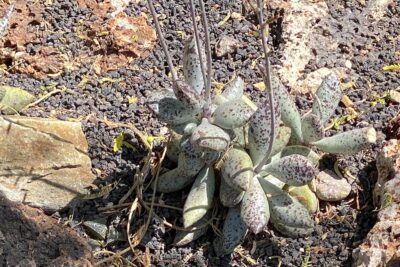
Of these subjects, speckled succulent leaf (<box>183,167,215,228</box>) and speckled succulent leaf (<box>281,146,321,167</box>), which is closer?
speckled succulent leaf (<box>183,167,215,228</box>)

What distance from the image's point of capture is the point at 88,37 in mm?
3273

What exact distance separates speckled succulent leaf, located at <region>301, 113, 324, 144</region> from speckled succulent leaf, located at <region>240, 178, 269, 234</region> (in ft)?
0.92

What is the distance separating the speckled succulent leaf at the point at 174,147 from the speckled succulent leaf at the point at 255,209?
319 mm

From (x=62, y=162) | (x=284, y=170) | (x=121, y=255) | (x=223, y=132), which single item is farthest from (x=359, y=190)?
(x=62, y=162)

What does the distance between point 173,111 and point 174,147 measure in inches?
11.2

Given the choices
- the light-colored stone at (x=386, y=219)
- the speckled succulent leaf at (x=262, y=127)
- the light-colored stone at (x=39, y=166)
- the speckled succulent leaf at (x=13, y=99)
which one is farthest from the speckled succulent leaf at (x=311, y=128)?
the speckled succulent leaf at (x=13, y=99)

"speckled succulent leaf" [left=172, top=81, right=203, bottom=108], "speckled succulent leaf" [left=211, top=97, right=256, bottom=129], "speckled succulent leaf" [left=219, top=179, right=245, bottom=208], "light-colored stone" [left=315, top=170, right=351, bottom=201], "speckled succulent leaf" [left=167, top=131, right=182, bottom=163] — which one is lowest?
"light-colored stone" [left=315, top=170, right=351, bottom=201]

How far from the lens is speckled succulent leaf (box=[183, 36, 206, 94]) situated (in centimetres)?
261

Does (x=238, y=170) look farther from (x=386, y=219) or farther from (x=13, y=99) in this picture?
(x=13, y=99)

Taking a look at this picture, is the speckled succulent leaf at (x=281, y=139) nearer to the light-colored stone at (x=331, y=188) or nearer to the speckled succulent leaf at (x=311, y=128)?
the speckled succulent leaf at (x=311, y=128)

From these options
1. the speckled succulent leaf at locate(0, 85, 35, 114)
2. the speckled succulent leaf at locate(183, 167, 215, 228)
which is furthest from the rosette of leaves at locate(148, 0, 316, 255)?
the speckled succulent leaf at locate(0, 85, 35, 114)

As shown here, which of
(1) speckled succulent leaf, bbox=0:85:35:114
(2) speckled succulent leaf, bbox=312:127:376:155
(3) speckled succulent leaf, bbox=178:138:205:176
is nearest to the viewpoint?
(3) speckled succulent leaf, bbox=178:138:205:176

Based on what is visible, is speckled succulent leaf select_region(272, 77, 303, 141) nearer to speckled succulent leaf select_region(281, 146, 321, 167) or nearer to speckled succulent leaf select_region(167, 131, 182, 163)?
speckled succulent leaf select_region(281, 146, 321, 167)

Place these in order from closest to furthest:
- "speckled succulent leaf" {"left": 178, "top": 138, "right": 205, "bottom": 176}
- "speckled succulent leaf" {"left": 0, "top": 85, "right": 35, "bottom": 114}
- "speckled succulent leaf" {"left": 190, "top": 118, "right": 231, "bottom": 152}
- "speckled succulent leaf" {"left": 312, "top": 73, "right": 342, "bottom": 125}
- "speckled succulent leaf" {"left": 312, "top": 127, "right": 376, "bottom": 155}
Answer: "speckled succulent leaf" {"left": 190, "top": 118, "right": 231, "bottom": 152}, "speckled succulent leaf" {"left": 178, "top": 138, "right": 205, "bottom": 176}, "speckled succulent leaf" {"left": 312, "top": 127, "right": 376, "bottom": 155}, "speckled succulent leaf" {"left": 312, "top": 73, "right": 342, "bottom": 125}, "speckled succulent leaf" {"left": 0, "top": 85, "right": 35, "bottom": 114}
